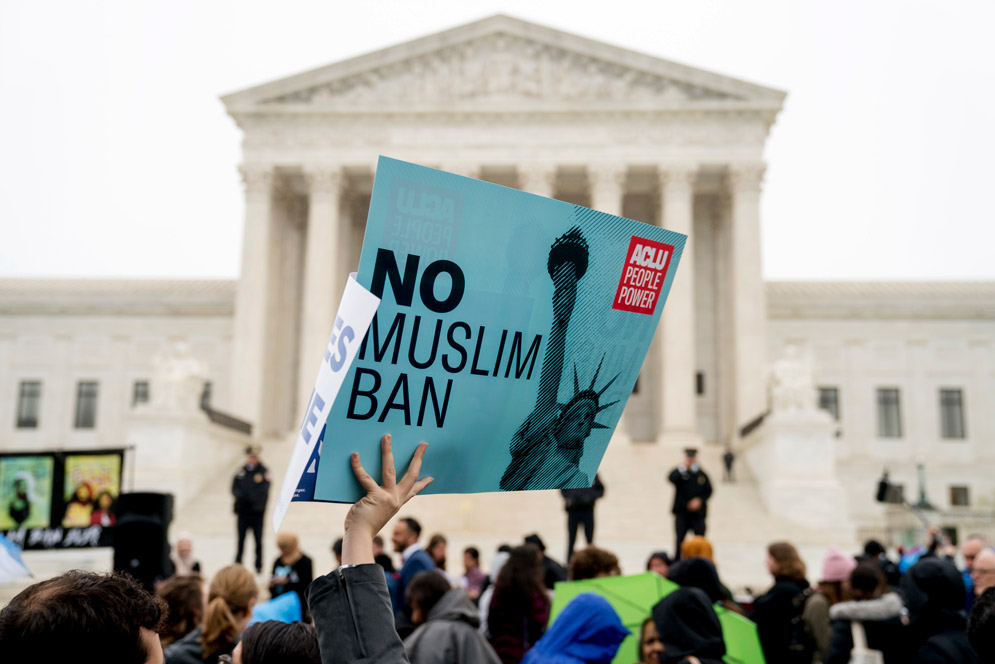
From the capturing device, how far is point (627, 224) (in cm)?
311

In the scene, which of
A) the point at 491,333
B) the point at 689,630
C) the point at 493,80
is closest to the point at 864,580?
the point at 689,630

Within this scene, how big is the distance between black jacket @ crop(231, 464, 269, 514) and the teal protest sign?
48.2 feet

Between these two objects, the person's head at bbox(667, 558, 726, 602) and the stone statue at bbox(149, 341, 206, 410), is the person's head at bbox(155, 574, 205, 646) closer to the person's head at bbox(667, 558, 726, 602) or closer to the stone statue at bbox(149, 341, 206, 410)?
the person's head at bbox(667, 558, 726, 602)

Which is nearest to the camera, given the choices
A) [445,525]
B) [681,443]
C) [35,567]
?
[35,567]

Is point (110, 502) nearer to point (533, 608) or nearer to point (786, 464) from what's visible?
point (533, 608)

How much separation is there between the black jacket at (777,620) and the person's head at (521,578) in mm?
2061

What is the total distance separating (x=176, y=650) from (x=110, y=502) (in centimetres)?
826

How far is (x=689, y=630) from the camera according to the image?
4629 millimetres

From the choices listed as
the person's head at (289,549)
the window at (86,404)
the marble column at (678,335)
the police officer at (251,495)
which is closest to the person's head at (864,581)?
the person's head at (289,549)

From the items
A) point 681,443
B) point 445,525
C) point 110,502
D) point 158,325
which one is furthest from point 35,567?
point 158,325

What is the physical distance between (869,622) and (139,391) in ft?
148

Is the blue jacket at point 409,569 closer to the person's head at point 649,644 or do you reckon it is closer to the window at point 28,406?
the person's head at point 649,644

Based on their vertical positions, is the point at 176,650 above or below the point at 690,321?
below

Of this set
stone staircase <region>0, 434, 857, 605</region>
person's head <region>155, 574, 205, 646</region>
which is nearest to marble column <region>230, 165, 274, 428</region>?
stone staircase <region>0, 434, 857, 605</region>
